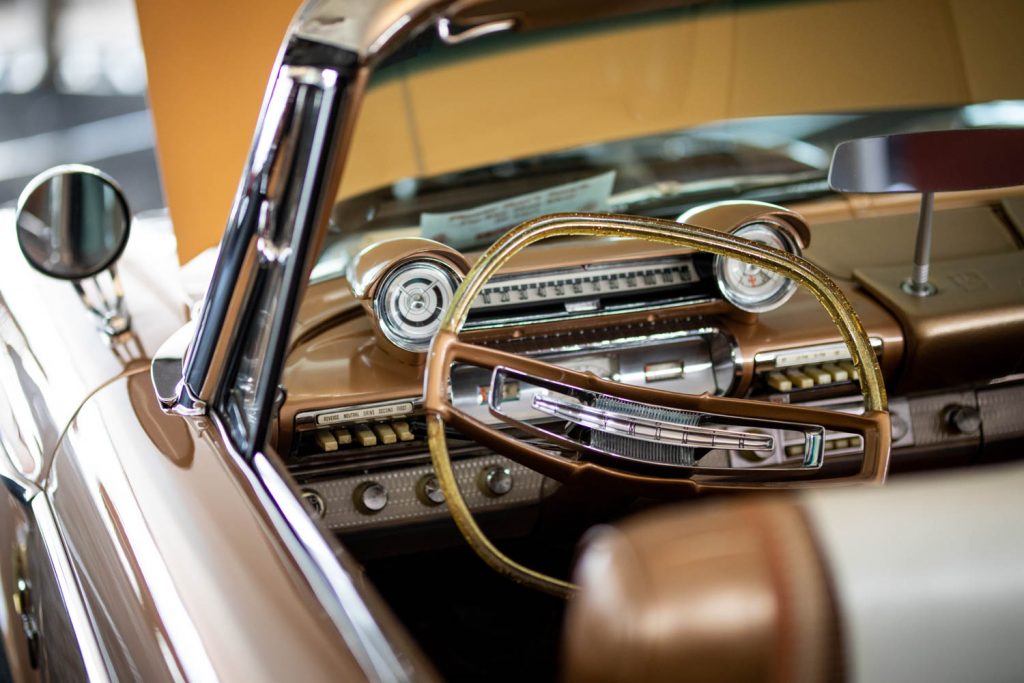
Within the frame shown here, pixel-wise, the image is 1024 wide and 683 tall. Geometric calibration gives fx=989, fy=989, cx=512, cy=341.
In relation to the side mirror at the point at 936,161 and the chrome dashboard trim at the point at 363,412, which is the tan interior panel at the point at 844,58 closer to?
the side mirror at the point at 936,161

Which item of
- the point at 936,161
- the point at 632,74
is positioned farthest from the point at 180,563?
the point at 632,74

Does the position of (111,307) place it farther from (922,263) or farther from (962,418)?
(962,418)

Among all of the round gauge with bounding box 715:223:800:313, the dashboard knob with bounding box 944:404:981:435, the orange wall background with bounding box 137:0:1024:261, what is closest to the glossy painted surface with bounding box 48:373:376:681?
the round gauge with bounding box 715:223:800:313

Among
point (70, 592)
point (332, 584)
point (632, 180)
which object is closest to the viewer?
point (332, 584)

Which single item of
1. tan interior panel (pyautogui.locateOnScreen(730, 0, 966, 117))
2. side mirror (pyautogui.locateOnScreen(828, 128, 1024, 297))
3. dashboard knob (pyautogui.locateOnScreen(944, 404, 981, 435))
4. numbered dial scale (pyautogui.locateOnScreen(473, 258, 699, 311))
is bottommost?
dashboard knob (pyautogui.locateOnScreen(944, 404, 981, 435))

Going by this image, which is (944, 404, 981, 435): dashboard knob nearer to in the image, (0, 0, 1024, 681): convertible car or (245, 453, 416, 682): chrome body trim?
(0, 0, 1024, 681): convertible car

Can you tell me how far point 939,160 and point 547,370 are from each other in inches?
29.5

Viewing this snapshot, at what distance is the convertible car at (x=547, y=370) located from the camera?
55cm

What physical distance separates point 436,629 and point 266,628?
3.88ft

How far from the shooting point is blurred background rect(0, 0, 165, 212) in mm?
5578

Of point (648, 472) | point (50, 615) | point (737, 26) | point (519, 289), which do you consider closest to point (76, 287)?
point (50, 615)

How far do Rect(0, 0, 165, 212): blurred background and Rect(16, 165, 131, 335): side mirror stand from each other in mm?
3439

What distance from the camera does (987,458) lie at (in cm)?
196

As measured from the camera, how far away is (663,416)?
1.32 meters
